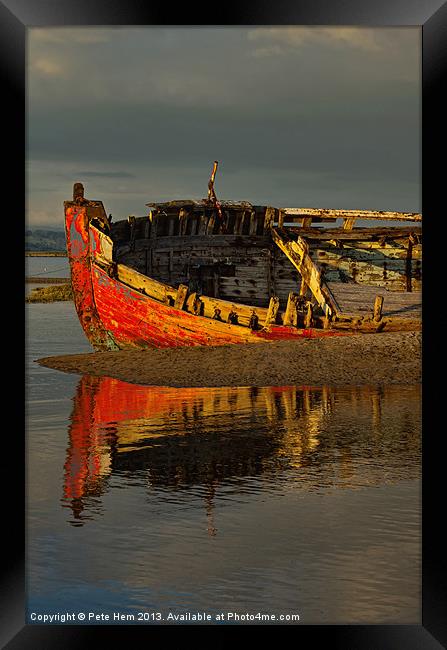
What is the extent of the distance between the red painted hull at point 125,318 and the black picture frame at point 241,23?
1217cm

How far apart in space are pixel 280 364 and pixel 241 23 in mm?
11060

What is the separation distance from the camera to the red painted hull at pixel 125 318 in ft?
64.2

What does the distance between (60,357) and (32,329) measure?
26.3ft

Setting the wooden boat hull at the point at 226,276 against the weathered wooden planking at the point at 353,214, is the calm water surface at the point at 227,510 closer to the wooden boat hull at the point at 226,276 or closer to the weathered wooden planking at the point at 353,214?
the wooden boat hull at the point at 226,276

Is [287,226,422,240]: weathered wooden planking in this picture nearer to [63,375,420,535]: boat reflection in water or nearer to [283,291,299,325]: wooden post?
[283,291,299,325]: wooden post

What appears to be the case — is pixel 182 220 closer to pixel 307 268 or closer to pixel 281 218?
pixel 281 218

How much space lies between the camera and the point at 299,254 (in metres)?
22.7

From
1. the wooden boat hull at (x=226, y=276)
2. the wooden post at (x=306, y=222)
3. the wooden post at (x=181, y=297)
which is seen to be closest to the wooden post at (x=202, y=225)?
the wooden boat hull at (x=226, y=276)

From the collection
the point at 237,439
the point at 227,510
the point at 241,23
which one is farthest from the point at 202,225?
the point at 241,23

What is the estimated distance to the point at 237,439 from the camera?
38.6 feet

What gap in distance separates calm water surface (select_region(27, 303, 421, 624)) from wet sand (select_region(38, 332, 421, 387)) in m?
2.55

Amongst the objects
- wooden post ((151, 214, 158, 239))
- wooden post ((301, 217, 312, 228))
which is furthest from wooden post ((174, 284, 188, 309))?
wooden post ((301, 217, 312, 228))

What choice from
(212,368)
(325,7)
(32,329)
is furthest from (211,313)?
(325,7)

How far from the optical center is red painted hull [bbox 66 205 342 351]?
→ 64.2 feet
